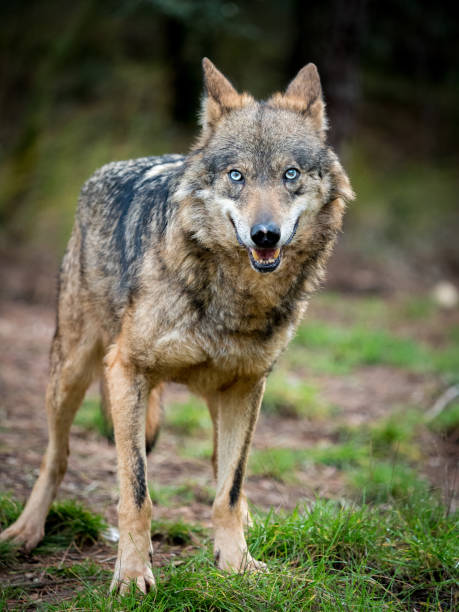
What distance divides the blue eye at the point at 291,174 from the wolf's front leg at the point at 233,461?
1.05 meters

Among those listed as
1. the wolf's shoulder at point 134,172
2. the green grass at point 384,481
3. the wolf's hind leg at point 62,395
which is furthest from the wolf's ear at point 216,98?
the green grass at point 384,481

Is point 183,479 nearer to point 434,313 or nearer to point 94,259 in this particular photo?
point 94,259

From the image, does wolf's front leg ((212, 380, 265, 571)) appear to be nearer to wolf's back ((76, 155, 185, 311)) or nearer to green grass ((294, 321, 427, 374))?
wolf's back ((76, 155, 185, 311))

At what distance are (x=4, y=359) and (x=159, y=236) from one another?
13.0ft

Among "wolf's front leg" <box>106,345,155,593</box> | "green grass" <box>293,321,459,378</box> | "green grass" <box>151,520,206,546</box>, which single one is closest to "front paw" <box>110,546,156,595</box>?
"wolf's front leg" <box>106,345,155,593</box>

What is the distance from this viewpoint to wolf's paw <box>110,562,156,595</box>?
9.55ft

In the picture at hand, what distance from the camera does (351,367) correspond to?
24.4ft

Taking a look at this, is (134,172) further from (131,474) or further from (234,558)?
(234,558)

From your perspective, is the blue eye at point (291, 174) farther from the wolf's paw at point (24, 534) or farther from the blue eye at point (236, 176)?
the wolf's paw at point (24, 534)

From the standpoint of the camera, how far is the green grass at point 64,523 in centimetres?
358

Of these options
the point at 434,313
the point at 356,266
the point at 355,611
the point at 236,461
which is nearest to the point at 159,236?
the point at 236,461

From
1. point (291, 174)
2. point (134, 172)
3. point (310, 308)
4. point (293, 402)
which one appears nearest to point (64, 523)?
point (134, 172)

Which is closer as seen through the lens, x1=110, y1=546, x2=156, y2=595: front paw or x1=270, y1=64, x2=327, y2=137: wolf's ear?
x1=110, y1=546, x2=156, y2=595: front paw

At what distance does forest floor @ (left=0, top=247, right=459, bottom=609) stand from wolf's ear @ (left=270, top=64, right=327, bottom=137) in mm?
1804
